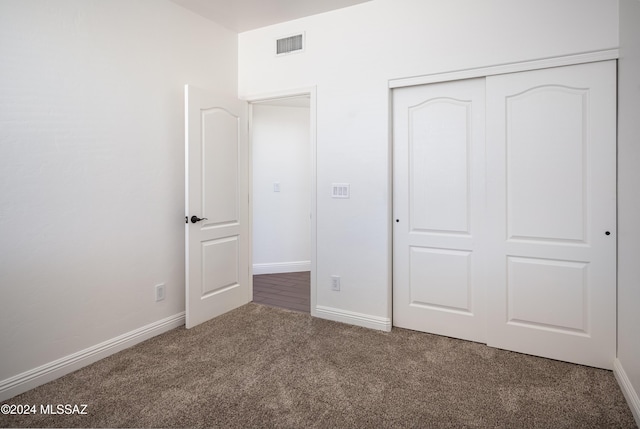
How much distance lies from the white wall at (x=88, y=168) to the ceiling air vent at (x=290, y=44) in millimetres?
690

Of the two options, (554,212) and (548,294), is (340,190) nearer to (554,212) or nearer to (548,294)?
(554,212)

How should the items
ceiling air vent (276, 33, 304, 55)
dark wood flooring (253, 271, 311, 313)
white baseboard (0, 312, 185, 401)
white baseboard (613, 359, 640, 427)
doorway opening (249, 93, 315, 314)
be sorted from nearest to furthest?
white baseboard (613, 359, 640, 427), white baseboard (0, 312, 185, 401), ceiling air vent (276, 33, 304, 55), dark wood flooring (253, 271, 311, 313), doorway opening (249, 93, 315, 314)

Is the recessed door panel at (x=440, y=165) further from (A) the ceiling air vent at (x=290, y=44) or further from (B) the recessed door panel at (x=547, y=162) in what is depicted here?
(A) the ceiling air vent at (x=290, y=44)

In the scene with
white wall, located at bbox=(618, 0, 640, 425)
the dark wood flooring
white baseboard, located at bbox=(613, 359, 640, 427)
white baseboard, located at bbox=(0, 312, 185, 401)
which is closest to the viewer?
white baseboard, located at bbox=(613, 359, 640, 427)

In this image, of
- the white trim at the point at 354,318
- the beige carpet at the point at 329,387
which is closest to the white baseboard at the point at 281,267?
the white trim at the point at 354,318

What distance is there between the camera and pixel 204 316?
10.3ft

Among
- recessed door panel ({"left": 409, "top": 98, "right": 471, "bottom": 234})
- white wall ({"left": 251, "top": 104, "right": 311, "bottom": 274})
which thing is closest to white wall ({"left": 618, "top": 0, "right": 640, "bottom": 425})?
recessed door panel ({"left": 409, "top": 98, "right": 471, "bottom": 234})

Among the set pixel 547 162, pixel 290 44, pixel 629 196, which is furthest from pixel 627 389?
pixel 290 44

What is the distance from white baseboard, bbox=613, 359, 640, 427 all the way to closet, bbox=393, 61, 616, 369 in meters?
0.09

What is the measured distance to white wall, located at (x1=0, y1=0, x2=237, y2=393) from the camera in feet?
6.66

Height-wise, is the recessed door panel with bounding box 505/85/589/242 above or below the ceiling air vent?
below

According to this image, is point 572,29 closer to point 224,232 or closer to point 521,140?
point 521,140

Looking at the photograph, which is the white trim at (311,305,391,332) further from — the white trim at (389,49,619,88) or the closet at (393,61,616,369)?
the white trim at (389,49,619,88)

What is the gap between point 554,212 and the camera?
238cm
